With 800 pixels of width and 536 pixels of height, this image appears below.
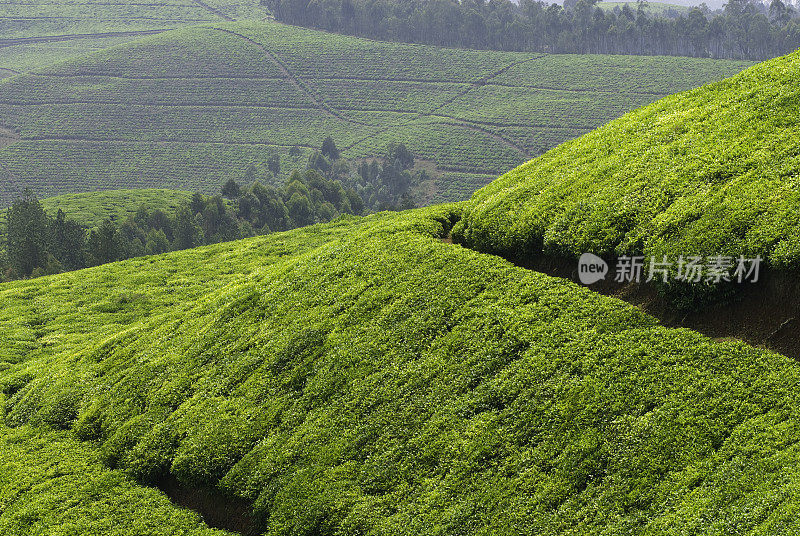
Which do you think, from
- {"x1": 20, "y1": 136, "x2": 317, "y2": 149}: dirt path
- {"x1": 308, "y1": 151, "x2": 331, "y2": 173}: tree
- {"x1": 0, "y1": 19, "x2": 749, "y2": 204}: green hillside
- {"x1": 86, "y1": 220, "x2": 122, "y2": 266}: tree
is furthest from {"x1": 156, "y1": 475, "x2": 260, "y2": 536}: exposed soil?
{"x1": 20, "y1": 136, "x2": 317, "y2": 149}: dirt path

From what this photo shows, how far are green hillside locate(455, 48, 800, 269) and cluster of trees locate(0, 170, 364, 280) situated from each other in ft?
208

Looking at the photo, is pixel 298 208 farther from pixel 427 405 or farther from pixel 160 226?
pixel 427 405

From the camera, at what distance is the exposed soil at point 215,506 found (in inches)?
734

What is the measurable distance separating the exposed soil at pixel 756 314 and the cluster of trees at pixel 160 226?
70021 mm

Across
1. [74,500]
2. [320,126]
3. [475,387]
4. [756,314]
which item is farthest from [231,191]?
[756,314]

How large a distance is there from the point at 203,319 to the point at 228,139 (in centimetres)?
16532

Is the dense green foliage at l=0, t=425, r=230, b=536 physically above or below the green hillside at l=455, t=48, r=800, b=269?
below

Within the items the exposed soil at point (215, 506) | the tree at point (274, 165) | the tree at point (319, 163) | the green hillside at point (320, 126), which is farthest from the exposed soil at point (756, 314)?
the tree at point (274, 165)

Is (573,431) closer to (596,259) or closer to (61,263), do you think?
(596,259)

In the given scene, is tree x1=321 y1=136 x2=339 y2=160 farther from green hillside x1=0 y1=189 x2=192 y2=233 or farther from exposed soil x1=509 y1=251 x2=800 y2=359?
exposed soil x1=509 y1=251 x2=800 y2=359

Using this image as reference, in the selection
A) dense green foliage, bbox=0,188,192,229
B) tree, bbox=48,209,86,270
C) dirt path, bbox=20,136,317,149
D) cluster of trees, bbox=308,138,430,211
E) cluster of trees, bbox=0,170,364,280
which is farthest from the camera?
dirt path, bbox=20,136,317,149

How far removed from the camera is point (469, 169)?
158 m

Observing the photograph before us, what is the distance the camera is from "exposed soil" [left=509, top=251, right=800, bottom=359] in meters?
15.4

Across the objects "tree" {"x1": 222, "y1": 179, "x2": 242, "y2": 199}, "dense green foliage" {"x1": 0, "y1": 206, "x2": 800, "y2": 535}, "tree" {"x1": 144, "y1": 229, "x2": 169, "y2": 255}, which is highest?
"dense green foliage" {"x1": 0, "y1": 206, "x2": 800, "y2": 535}
